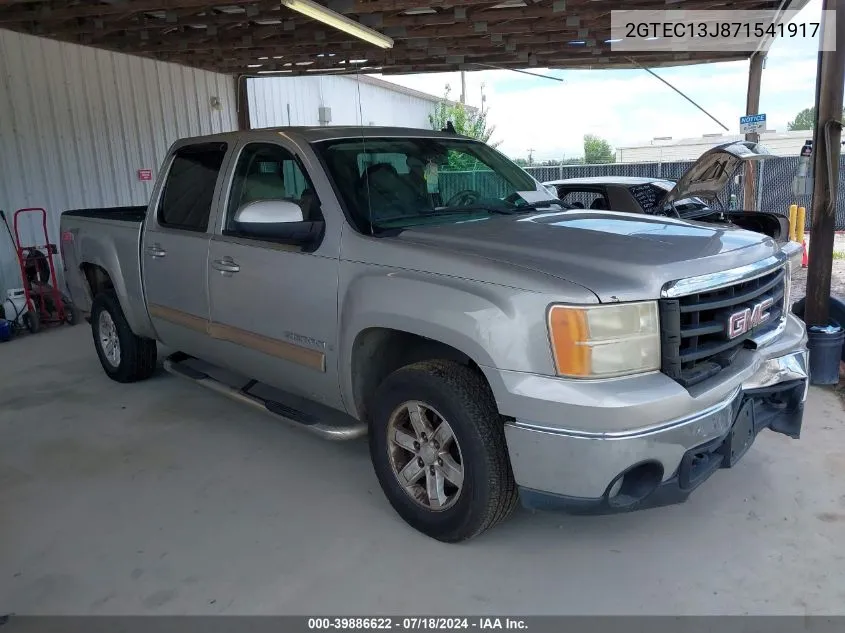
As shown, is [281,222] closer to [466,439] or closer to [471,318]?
[471,318]

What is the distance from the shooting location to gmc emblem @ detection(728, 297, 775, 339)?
286 centimetres

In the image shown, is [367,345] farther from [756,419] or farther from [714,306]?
[756,419]

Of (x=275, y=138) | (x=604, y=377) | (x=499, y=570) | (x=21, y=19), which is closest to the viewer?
(x=604, y=377)

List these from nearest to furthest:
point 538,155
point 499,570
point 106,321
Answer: point 499,570 < point 106,321 < point 538,155

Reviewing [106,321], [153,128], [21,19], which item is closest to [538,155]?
[153,128]

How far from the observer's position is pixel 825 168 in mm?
5234

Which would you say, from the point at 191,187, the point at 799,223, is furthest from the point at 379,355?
the point at 799,223

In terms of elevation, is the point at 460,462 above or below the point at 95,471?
above

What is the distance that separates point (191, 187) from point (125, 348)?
1.68 m

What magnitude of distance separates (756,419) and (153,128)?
979 cm

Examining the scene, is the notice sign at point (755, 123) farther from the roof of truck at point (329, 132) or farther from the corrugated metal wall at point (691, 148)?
the corrugated metal wall at point (691, 148)

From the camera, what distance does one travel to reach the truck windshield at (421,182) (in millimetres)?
3537

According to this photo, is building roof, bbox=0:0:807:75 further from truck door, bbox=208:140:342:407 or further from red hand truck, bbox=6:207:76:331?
truck door, bbox=208:140:342:407

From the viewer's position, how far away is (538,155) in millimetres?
21750
